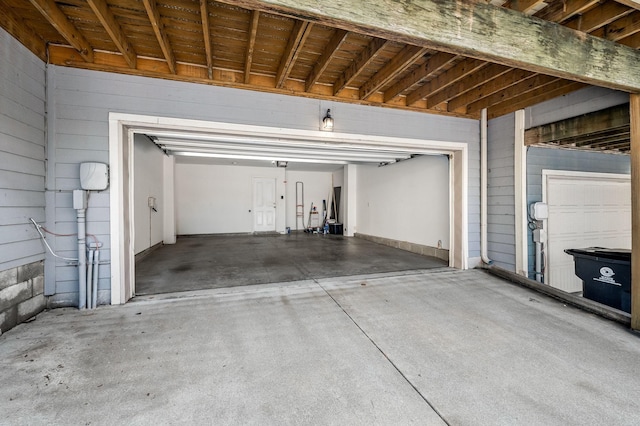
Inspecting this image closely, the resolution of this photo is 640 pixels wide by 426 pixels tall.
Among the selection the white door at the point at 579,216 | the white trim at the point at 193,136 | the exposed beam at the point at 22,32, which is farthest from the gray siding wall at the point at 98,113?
the white door at the point at 579,216

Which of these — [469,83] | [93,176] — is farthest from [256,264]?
[469,83]

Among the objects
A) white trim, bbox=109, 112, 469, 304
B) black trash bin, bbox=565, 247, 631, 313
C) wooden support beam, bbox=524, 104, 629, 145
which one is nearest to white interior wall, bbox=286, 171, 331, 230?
white trim, bbox=109, 112, 469, 304

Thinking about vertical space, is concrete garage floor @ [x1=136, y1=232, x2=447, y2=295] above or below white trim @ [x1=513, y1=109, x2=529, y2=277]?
below

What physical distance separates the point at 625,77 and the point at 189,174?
998 cm

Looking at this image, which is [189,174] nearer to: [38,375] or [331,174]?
[331,174]

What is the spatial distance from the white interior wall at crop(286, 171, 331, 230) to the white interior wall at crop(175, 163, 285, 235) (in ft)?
2.01

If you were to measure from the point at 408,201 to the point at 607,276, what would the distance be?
3.88 metres

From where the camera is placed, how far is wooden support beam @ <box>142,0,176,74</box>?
2178 mm

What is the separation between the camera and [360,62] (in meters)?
3.11

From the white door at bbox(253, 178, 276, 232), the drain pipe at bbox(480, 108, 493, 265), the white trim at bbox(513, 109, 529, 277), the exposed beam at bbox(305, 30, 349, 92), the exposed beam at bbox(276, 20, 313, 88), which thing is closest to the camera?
the exposed beam at bbox(276, 20, 313, 88)

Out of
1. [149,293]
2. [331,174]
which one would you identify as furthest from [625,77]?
[331,174]

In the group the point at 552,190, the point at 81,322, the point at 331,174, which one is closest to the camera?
the point at 81,322

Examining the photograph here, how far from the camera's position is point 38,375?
1.82 m

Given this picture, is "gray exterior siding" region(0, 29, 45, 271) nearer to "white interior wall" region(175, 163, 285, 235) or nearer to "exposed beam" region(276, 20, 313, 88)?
"exposed beam" region(276, 20, 313, 88)
